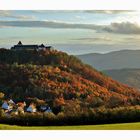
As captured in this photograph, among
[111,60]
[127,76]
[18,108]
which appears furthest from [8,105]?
[127,76]

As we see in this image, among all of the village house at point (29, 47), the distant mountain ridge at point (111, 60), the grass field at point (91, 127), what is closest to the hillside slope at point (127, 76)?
the distant mountain ridge at point (111, 60)

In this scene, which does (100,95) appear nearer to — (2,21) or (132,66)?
(132,66)

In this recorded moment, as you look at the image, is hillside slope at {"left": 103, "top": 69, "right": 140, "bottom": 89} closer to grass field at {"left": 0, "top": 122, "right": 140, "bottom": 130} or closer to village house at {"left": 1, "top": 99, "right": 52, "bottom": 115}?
grass field at {"left": 0, "top": 122, "right": 140, "bottom": 130}

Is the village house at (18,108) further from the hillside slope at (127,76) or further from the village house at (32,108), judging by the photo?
the hillside slope at (127,76)

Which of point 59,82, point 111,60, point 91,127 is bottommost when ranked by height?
point 91,127

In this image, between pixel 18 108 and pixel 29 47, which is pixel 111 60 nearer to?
pixel 29 47

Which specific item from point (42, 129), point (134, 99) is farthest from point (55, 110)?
point (134, 99)
